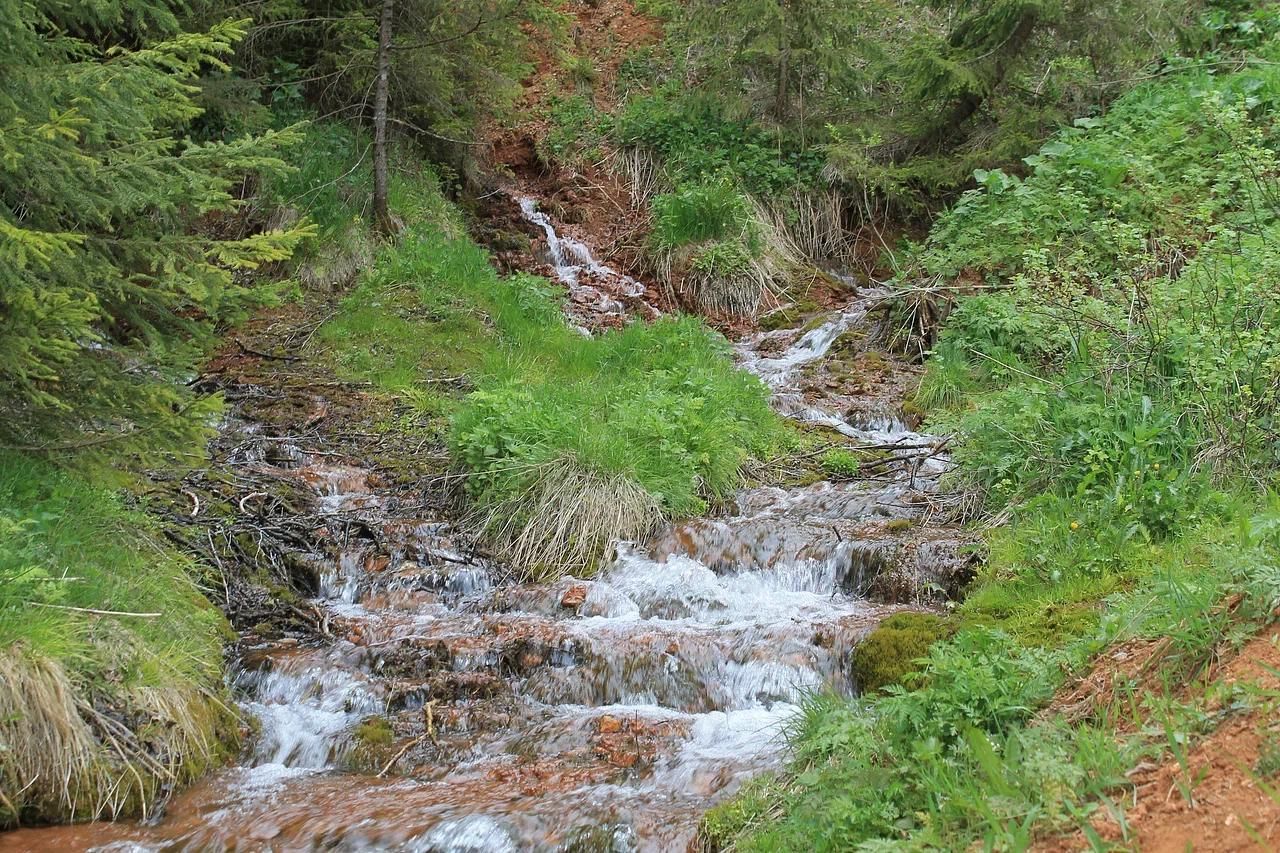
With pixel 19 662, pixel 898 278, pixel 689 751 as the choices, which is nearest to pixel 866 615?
pixel 689 751

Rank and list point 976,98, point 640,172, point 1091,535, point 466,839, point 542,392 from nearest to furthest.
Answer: point 466,839, point 1091,535, point 542,392, point 976,98, point 640,172

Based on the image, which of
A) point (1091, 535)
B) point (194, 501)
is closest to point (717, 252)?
point (194, 501)

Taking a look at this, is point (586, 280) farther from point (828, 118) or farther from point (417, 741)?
point (417, 741)

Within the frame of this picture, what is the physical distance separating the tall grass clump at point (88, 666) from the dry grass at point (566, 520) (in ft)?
6.93

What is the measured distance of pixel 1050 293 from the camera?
641 centimetres

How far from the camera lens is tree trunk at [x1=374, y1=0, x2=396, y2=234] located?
1048 centimetres

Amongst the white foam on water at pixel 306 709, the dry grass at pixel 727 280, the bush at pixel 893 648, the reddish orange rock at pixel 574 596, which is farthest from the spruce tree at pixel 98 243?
the dry grass at pixel 727 280

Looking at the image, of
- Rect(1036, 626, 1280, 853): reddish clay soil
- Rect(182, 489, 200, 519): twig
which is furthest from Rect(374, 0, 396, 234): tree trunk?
Rect(1036, 626, 1280, 853): reddish clay soil

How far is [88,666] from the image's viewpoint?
3.91 metres

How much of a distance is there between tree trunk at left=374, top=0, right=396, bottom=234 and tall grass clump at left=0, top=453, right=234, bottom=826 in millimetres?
6609

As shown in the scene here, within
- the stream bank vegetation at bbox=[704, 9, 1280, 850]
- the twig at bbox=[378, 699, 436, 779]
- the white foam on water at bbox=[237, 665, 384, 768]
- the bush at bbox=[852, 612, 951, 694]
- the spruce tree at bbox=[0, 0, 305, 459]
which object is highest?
the spruce tree at bbox=[0, 0, 305, 459]

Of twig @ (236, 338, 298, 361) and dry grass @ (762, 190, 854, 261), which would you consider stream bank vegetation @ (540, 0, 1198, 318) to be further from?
twig @ (236, 338, 298, 361)

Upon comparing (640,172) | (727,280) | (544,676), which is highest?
(640,172)

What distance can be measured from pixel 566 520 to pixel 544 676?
1709 mm
